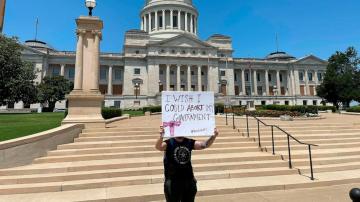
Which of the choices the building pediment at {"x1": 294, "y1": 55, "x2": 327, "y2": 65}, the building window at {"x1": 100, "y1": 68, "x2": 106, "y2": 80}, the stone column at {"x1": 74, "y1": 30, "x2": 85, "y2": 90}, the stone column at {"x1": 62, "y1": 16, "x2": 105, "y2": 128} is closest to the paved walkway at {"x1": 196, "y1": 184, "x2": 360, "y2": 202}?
the stone column at {"x1": 62, "y1": 16, "x2": 105, "y2": 128}

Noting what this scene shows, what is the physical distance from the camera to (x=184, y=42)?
74.9 m

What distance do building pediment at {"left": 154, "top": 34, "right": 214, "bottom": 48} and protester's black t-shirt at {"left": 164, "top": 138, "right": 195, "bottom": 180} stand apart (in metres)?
70.9

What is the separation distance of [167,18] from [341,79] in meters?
56.9

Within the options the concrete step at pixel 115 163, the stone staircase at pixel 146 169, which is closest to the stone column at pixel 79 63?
the stone staircase at pixel 146 169

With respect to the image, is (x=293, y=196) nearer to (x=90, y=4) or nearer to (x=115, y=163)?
(x=115, y=163)

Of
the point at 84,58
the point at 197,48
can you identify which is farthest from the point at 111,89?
the point at 84,58

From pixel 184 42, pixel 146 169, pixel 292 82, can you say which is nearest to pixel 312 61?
pixel 292 82

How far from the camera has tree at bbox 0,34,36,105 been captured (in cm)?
3105

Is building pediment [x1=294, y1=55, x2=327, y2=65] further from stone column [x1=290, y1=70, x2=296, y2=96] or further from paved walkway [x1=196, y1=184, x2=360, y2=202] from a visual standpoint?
paved walkway [x1=196, y1=184, x2=360, y2=202]

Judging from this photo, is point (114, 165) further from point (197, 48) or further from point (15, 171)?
point (197, 48)

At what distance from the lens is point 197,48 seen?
75688mm

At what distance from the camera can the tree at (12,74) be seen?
31.0m

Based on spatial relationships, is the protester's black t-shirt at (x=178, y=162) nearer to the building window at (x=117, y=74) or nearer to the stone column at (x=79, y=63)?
the stone column at (x=79, y=63)

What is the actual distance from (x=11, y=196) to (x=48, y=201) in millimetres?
1282
